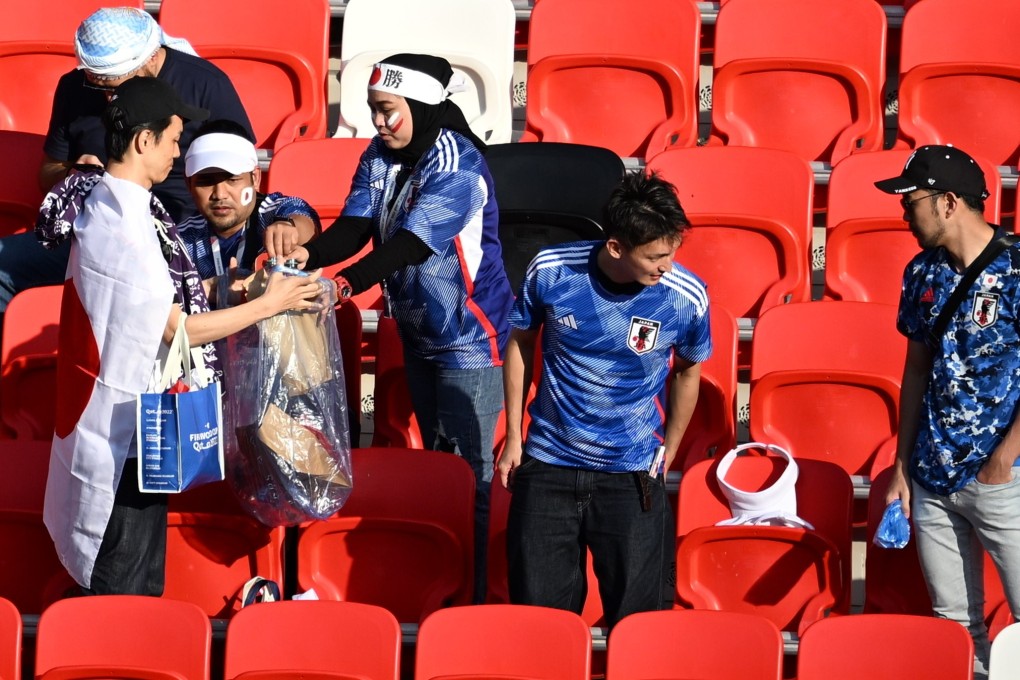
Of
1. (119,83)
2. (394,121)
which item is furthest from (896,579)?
(119,83)

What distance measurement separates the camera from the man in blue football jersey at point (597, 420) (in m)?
3.57

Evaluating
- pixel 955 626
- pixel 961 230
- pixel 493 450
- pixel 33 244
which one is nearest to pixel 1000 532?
pixel 955 626

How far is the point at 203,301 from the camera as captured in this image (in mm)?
3635

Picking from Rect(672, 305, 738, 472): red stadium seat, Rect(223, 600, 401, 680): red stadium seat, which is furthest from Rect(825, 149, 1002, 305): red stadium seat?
Rect(223, 600, 401, 680): red stadium seat

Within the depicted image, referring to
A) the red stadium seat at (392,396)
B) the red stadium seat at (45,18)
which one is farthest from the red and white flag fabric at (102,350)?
the red stadium seat at (45,18)

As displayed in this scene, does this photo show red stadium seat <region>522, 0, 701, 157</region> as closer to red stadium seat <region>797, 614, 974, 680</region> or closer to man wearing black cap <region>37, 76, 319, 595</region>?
man wearing black cap <region>37, 76, 319, 595</region>

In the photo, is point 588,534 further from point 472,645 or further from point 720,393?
point 720,393

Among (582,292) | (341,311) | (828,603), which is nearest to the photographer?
(582,292)

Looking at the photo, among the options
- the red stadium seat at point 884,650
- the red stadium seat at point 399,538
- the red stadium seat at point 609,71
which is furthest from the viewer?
the red stadium seat at point 609,71

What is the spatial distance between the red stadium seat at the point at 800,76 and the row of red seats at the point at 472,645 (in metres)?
2.73

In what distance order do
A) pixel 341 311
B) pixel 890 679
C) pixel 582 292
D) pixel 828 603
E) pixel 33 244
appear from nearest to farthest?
pixel 890 679 → pixel 582 292 → pixel 828 603 → pixel 341 311 → pixel 33 244

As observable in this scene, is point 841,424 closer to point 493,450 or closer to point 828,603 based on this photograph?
point 828,603

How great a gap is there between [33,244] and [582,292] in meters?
1.97

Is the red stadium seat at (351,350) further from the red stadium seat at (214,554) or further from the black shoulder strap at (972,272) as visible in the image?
the black shoulder strap at (972,272)
